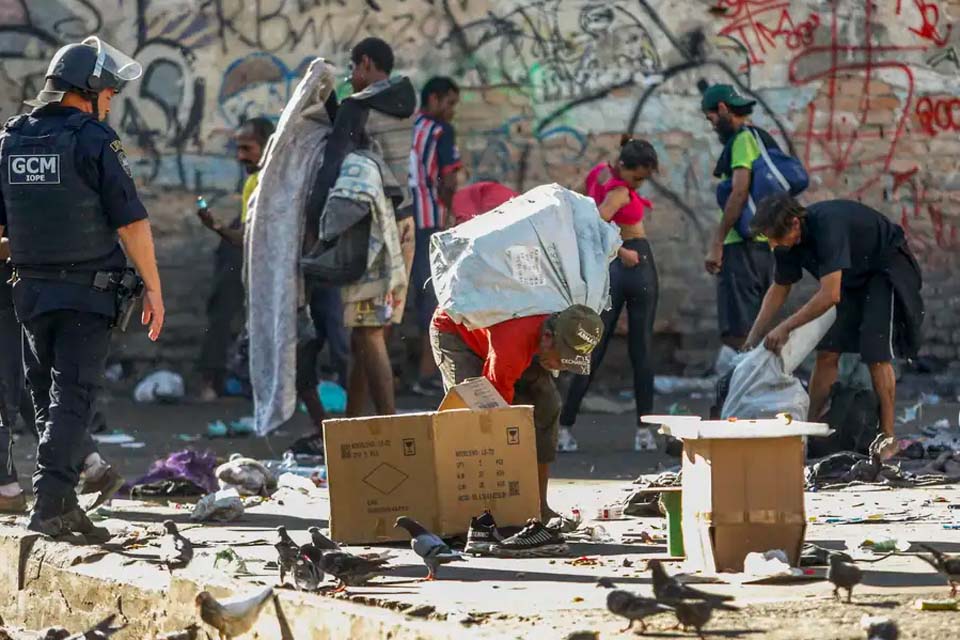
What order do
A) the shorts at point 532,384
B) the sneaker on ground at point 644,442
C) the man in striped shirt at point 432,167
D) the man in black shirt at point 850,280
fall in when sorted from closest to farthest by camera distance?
1. the shorts at point 532,384
2. the man in black shirt at point 850,280
3. the sneaker on ground at point 644,442
4. the man in striped shirt at point 432,167

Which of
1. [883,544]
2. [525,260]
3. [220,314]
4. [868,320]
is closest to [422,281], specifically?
[220,314]

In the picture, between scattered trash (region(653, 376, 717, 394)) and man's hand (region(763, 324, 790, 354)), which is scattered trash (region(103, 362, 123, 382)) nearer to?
scattered trash (region(653, 376, 717, 394))

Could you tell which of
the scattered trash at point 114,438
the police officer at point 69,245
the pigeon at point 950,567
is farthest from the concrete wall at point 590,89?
the pigeon at point 950,567

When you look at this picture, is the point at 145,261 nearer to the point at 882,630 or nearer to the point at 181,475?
the point at 181,475

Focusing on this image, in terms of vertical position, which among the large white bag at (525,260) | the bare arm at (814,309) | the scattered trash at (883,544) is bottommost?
the scattered trash at (883,544)

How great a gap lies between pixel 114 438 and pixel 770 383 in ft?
13.4

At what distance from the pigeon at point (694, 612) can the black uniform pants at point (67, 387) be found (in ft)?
9.89

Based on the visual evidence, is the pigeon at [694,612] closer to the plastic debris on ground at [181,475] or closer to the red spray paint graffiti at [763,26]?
the plastic debris on ground at [181,475]

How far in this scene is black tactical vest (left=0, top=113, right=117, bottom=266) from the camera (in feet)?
22.7

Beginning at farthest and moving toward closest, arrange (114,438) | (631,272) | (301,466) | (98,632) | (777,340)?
(114,438), (631,272), (301,466), (777,340), (98,632)

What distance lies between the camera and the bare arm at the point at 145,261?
700cm

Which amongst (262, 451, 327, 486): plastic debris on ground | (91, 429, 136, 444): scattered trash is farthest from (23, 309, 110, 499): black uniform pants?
(91, 429, 136, 444): scattered trash

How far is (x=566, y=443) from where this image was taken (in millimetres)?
10273

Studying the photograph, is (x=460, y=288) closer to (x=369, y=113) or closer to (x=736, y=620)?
(x=736, y=620)
